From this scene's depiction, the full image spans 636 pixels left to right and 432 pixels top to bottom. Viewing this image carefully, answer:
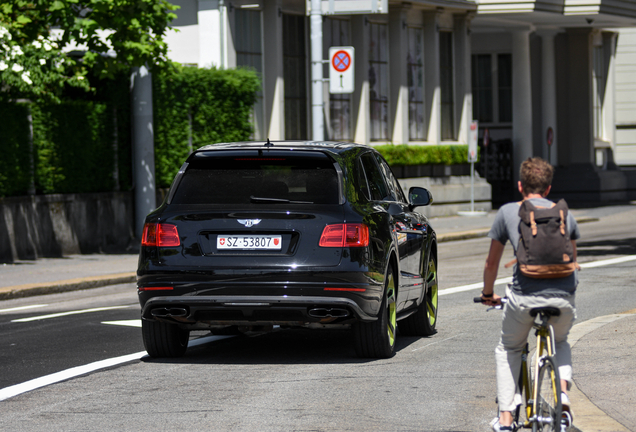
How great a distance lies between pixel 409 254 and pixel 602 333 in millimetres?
1758

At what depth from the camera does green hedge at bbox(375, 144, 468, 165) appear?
27.7 meters

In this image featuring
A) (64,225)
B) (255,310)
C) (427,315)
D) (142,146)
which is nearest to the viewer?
(255,310)

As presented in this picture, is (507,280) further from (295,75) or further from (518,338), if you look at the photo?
(295,75)

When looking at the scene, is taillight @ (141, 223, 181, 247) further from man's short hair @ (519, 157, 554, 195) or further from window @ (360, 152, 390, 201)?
man's short hair @ (519, 157, 554, 195)

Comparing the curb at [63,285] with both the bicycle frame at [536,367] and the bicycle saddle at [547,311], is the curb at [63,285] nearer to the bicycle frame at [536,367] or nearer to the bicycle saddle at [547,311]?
the bicycle frame at [536,367]

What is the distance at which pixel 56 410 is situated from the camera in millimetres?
6660

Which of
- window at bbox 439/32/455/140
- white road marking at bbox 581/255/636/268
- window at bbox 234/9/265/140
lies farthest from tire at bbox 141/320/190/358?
window at bbox 439/32/455/140

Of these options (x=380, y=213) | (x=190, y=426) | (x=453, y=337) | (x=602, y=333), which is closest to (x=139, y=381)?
(x=190, y=426)

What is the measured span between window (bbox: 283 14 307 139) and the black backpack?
67.3 ft

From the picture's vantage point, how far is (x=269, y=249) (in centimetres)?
784

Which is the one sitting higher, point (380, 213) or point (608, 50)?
point (608, 50)

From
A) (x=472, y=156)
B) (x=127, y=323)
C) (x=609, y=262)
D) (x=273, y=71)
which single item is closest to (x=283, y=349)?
(x=127, y=323)

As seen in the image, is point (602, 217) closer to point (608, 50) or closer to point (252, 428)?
point (608, 50)

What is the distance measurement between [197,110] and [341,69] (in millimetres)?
2997
